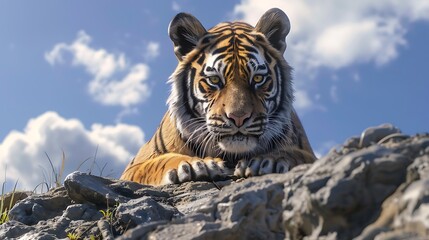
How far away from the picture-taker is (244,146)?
4996 mm

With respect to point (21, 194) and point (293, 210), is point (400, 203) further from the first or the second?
point (21, 194)

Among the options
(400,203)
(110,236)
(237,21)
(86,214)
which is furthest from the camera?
(237,21)

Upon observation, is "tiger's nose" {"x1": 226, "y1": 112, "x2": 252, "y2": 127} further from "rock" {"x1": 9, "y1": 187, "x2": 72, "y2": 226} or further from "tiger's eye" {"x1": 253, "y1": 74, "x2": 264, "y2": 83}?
"rock" {"x1": 9, "y1": 187, "x2": 72, "y2": 226}

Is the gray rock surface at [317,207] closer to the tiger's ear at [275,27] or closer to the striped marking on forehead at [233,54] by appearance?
the striped marking on forehead at [233,54]

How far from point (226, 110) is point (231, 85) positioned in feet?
1.03

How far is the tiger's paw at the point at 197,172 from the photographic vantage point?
479 centimetres

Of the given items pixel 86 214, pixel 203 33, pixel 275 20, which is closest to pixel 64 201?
pixel 86 214

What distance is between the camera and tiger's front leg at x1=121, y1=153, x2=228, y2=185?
15.8ft

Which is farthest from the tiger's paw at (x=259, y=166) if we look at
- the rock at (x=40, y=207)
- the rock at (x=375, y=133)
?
the rock at (x=375, y=133)

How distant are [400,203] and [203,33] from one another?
166 inches

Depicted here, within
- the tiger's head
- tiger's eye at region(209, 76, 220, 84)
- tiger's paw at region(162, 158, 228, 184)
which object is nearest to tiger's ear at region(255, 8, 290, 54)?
Answer: the tiger's head

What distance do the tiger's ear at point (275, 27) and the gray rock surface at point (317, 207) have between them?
2344 millimetres

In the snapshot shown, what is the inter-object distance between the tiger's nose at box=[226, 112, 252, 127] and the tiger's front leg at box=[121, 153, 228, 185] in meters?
0.30

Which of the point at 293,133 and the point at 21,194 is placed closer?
the point at 293,133
